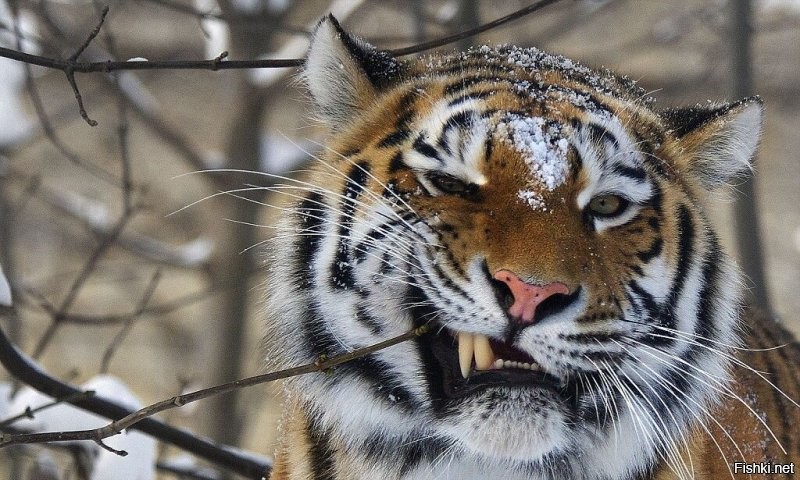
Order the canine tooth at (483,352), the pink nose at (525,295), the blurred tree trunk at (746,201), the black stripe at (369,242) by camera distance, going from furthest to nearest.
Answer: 1. the blurred tree trunk at (746,201)
2. the black stripe at (369,242)
3. the canine tooth at (483,352)
4. the pink nose at (525,295)

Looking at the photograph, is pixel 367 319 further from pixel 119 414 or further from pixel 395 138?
pixel 119 414

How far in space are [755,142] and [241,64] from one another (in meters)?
1.32

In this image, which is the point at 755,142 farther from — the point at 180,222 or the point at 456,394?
the point at 180,222

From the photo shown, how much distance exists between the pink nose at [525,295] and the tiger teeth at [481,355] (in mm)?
112

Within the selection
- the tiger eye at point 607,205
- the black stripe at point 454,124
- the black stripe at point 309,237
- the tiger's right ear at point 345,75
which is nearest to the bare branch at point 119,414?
the black stripe at point 309,237

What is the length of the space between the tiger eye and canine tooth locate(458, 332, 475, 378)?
1.34 feet

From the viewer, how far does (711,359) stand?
2.31 m

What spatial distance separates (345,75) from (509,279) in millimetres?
847

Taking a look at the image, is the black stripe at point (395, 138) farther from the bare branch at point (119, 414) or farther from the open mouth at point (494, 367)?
the bare branch at point (119, 414)

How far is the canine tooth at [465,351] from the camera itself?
1941 mm

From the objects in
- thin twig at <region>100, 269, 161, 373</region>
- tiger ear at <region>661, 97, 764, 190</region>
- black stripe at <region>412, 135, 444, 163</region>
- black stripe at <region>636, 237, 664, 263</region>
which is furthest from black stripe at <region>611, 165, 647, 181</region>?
thin twig at <region>100, 269, 161, 373</region>

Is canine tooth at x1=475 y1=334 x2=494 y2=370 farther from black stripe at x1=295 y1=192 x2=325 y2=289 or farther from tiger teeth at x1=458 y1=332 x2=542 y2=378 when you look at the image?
black stripe at x1=295 y1=192 x2=325 y2=289

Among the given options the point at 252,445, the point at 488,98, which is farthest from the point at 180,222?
the point at 488,98

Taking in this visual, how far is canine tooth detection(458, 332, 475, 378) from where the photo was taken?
194 centimetres
